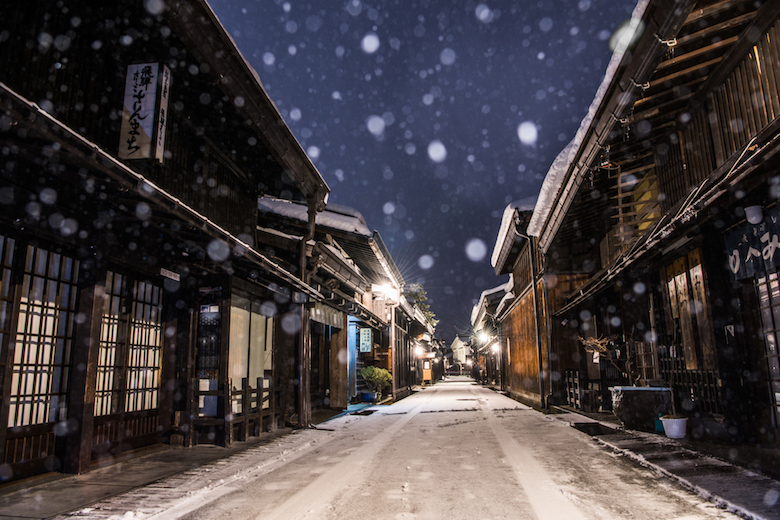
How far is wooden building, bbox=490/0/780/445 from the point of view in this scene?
6668 millimetres

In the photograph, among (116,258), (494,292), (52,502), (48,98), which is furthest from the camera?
(494,292)

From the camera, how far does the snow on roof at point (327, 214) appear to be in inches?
579

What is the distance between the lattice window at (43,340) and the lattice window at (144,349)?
1423 millimetres

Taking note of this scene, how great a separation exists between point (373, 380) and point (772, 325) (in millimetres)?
16944

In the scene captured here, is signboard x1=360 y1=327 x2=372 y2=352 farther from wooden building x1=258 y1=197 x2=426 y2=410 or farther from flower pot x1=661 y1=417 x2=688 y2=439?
flower pot x1=661 y1=417 x2=688 y2=439

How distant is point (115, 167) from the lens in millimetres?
4820

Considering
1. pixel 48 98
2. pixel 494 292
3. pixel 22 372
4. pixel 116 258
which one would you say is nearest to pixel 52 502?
pixel 22 372

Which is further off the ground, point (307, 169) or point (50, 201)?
point (307, 169)

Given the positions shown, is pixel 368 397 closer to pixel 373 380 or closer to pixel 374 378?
pixel 373 380

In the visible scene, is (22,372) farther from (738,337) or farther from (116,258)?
(738,337)

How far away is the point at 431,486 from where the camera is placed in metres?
6.20

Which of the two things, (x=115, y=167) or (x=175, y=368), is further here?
(x=175, y=368)

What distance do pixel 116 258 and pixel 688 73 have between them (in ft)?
34.1

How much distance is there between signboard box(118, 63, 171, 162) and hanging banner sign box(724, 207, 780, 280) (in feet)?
29.3
